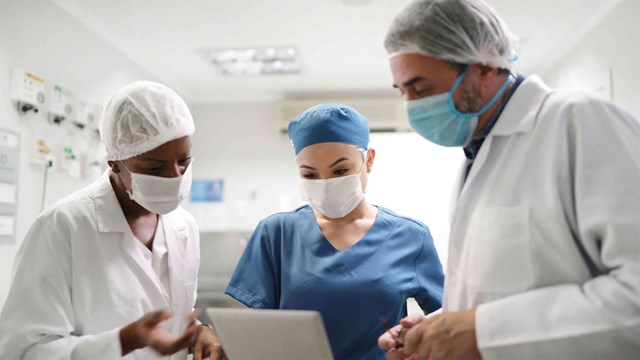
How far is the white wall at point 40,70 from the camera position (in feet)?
8.22

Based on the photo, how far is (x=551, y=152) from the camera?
0.90m

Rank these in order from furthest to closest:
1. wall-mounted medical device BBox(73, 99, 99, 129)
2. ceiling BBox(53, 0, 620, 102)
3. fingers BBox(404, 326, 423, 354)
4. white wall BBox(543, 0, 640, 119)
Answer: wall-mounted medical device BBox(73, 99, 99, 129), ceiling BBox(53, 0, 620, 102), white wall BBox(543, 0, 640, 119), fingers BBox(404, 326, 423, 354)

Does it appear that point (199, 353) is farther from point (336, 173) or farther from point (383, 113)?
point (383, 113)

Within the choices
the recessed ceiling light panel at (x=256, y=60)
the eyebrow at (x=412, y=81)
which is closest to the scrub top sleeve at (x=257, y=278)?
the eyebrow at (x=412, y=81)

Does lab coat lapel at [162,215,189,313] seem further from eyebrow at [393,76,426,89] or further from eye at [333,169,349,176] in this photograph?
eyebrow at [393,76,426,89]

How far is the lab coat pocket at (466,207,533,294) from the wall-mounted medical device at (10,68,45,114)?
245cm

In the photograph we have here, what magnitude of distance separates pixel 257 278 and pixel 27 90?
6.37 ft

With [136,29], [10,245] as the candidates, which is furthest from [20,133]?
[136,29]

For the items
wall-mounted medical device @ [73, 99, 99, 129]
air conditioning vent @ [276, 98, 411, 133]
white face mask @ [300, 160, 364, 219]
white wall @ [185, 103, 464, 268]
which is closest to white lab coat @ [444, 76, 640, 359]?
white face mask @ [300, 160, 364, 219]

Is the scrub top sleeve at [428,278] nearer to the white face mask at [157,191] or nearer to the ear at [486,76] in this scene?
the ear at [486,76]

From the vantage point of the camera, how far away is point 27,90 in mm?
2590

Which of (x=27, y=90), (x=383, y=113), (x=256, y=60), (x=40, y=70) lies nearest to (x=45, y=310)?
(x=27, y=90)

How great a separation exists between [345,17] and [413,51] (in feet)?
7.17

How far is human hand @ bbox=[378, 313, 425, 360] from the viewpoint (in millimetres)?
1086
